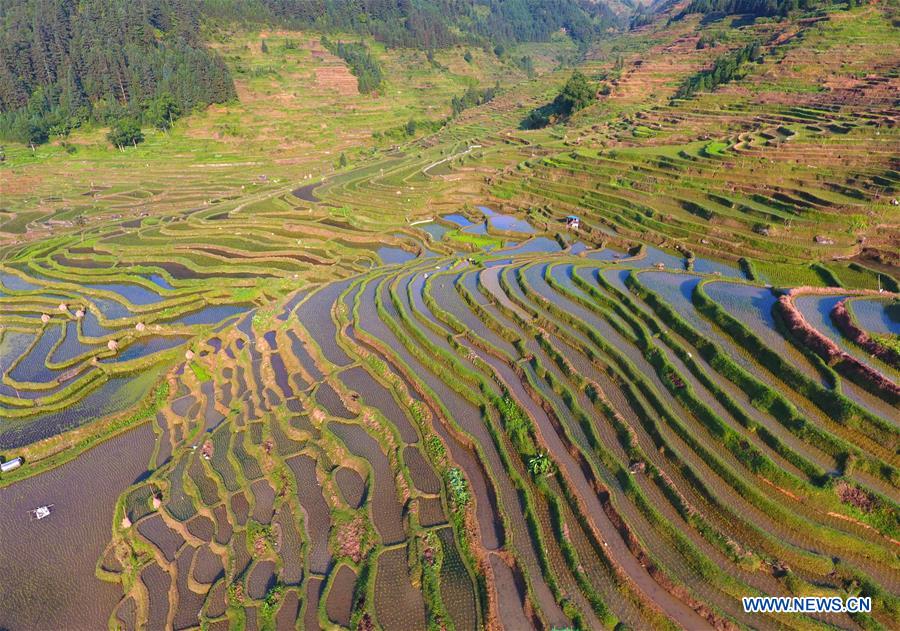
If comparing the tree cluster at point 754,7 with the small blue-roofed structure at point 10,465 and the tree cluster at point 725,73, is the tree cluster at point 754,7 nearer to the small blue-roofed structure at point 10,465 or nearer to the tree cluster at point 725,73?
the tree cluster at point 725,73

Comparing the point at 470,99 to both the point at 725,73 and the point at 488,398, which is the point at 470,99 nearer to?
the point at 725,73

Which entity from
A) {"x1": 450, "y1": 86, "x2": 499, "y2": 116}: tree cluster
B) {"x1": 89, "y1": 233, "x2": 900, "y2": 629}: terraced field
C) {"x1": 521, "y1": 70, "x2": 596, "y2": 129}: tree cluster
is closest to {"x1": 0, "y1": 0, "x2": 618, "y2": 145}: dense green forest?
{"x1": 450, "y1": 86, "x2": 499, "y2": 116}: tree cluster

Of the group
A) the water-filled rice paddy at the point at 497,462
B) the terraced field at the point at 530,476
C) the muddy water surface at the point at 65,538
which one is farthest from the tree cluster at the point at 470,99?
the muddy water surface at the point at 65,538

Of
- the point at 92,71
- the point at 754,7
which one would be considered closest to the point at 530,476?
the point at 92,71

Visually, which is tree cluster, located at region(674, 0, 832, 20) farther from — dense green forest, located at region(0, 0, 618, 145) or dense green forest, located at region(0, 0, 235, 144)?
dense green forest, located at region(0, 0, 235, 144)

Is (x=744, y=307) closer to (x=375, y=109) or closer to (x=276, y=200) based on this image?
(x=276, y=200)
